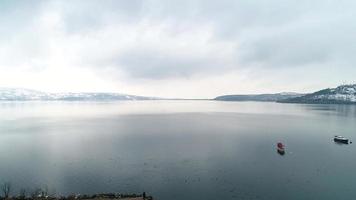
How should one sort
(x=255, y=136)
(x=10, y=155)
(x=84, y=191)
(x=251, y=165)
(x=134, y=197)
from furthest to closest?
(x=255, y=136) < (x=10, y=155) < (x=251, y=165) < (x=84, y=191) < (x=134, y=197)

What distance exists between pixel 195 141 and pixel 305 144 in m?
36.8

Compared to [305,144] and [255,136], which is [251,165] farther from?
[255,136]

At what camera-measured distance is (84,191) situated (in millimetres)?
49781

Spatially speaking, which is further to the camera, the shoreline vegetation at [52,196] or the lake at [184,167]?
the lake at [184,167]

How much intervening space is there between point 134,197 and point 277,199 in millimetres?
23549

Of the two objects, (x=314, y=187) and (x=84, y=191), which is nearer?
(x=84, y=191)

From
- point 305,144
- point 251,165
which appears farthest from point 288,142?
point 251,165

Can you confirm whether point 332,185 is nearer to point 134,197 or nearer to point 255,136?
point 134,197

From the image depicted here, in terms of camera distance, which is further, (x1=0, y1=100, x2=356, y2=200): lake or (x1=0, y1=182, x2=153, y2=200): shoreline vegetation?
(x1=0, y1=100, x2=356, y2=200): lake

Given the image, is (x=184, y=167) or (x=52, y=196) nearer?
(x=52, y=196)

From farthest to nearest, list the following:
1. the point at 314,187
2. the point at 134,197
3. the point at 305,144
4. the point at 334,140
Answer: the point at 334,140, the point at 305,144, the point at 314,187, the point at 134,197

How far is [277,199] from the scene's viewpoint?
157 ft

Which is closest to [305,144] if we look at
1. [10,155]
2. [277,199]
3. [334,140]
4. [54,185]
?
[334,140]

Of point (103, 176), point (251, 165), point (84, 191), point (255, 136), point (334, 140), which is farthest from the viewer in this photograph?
point (255, 136)
